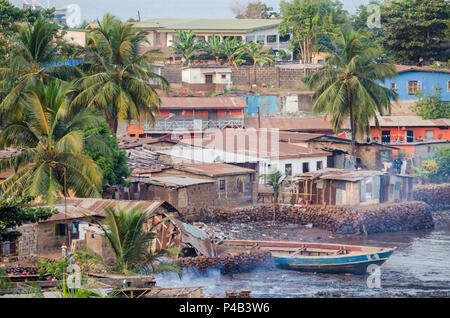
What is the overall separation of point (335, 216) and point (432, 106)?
17.3 metres

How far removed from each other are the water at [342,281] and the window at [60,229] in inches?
123

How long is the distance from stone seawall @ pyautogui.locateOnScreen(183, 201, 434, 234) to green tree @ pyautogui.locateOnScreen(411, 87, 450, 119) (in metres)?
14.1

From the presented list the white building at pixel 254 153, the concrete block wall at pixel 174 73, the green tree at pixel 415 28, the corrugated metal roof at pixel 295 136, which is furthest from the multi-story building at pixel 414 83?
the concrete block wall at pixel 174 73

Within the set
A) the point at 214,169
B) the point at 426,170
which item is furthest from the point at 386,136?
the point at 214,169

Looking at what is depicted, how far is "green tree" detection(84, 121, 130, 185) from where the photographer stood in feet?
87.7

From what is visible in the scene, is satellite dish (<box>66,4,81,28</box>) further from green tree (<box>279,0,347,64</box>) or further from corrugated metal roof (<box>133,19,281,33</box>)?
green tree (<box>279,0,347,64</box>)

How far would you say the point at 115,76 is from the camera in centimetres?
3075

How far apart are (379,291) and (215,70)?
31.3m

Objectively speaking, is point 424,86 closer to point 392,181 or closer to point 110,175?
point 392,181

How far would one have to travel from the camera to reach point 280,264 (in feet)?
80.0

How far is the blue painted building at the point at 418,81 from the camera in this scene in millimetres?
46000
